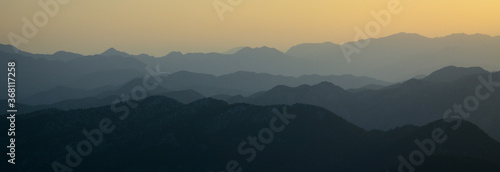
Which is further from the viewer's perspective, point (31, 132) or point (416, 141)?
point (31, 132)

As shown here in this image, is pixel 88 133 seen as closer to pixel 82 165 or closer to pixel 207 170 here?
pixel 82 165

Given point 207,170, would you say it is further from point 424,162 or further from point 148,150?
point 424,162

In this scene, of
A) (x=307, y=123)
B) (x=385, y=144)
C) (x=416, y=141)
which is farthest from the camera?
(x=307, y=123)

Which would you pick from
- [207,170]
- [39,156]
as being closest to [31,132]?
[39,156]

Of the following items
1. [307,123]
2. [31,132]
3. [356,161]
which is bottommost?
[356,161]

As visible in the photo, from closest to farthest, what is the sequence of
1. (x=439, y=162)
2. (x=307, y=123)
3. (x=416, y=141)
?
1. (x=439, y=162)
2. (x=416, y=141)
3. (x=307, y=123)

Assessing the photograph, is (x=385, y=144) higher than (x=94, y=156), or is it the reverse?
(x=94, y=156)
